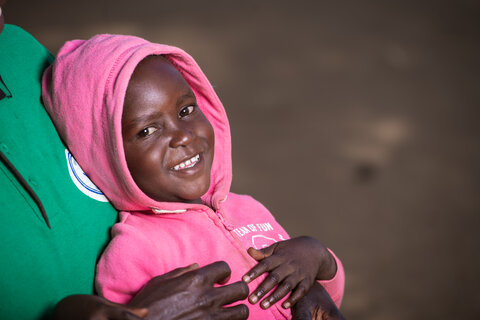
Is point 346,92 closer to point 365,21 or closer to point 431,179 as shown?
point 365,21

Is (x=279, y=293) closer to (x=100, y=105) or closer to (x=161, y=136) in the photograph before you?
(x=161, y=136)

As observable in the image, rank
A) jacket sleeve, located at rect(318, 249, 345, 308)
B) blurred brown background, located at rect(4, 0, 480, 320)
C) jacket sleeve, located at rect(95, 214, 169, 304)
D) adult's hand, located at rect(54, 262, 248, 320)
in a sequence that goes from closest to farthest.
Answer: adult's hand, located at rect(54, 262, 248, 320), jacket sleeve, located at rect(95, 214, 169, 304), jacket sleeve, located at rect(318, 249, 345, 308), blurred brown background, located at rect(4, 0, 480, 320)

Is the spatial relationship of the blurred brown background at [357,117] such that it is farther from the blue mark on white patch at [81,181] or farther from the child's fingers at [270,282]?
the blue mark on white patch at [81,181]

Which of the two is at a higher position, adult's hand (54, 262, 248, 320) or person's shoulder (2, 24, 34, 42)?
person's shoulder (2, 24, 34, 42)

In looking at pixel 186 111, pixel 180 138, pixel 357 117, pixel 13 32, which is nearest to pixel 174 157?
pixel 180 138

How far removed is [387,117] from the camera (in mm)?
3869

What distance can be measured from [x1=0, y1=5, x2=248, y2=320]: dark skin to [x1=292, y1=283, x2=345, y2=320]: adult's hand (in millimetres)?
221

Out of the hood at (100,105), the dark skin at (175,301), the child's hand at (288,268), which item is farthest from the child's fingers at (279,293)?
the hood at (100,105)

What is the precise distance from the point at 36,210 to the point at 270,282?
0.59m

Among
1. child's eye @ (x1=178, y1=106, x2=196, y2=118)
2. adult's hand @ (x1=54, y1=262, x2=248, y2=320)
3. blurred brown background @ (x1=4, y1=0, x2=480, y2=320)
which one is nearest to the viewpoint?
adult's hand @ (x1=54, y1=262, x2=248, y2=320)

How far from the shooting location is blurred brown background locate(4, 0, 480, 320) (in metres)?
3.36

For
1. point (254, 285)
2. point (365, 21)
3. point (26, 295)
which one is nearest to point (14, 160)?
point (26, 295)

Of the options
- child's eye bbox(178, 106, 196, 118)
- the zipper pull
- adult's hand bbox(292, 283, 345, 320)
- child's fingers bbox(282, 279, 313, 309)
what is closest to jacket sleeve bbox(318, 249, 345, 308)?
adult's hand bbox(292, 283, 345, 320)

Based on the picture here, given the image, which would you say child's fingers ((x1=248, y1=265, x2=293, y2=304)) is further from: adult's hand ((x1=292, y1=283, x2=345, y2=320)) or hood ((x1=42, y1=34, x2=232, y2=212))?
hood ((x1=42, y1=34, x2=232, y2=212))
